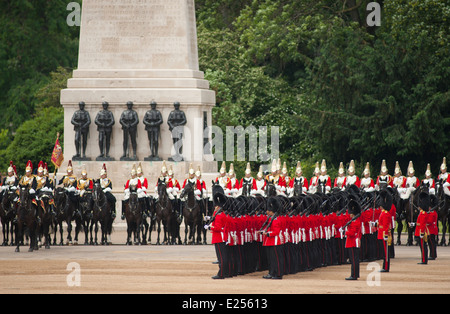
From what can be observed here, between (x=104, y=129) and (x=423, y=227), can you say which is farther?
(x=104, y=129)

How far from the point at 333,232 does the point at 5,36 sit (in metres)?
41.5

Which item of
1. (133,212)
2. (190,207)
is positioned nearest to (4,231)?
(133,212)

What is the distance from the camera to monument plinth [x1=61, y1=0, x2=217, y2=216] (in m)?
41.0

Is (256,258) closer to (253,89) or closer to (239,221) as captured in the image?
(239,221)

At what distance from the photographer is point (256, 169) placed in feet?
162

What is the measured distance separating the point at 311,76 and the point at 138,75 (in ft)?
35.6

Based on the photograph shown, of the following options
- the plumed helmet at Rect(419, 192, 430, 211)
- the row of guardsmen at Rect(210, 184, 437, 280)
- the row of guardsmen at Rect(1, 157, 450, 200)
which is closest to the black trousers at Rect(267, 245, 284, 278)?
the row of guardsmen at Rect(210, 184, 437, 280)

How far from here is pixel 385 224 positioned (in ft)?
78.8

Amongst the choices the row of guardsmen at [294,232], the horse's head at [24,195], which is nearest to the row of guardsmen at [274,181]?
the horse's head at [24,195]

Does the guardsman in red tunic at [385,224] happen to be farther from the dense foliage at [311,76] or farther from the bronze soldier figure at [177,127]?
the dense foliage at [311,76]

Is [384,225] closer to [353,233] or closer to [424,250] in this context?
[353,233]

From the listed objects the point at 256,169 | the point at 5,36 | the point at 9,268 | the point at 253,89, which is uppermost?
the point at 5,36

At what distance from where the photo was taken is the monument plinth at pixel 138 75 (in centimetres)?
4103

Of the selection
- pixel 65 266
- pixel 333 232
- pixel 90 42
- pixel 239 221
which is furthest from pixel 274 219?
pixel 90 42
